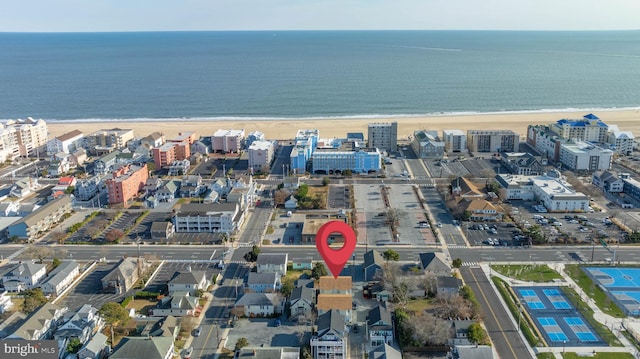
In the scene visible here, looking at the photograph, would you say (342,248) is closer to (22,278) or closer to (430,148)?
(22,278)

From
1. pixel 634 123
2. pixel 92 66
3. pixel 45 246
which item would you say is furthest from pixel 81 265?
pixel 92 66

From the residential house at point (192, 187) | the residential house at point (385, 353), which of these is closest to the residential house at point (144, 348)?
the residential house at point (385, 353)

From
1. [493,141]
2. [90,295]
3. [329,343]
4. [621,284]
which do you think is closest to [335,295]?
[329,343]

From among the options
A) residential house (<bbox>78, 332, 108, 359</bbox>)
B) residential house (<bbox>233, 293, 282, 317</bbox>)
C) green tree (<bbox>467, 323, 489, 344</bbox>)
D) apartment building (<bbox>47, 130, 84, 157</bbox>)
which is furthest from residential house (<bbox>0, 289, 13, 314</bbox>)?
apartment building (<bbox>47, 130, 84, 157</bbox>)

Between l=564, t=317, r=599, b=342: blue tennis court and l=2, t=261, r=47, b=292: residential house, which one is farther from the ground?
l=2, t=261, r=47, b=292: residential house

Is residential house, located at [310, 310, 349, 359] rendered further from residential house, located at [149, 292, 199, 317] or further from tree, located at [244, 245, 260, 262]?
tree, located at [244, 245, 260, 262]

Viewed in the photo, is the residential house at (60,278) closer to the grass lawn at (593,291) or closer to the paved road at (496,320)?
the paved road at (496,320)

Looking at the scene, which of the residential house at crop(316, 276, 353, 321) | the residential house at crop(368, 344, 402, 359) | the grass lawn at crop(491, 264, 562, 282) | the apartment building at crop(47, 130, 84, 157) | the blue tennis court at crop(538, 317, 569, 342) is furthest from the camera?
the apartment building at crop(47, 130, 84, 157)
